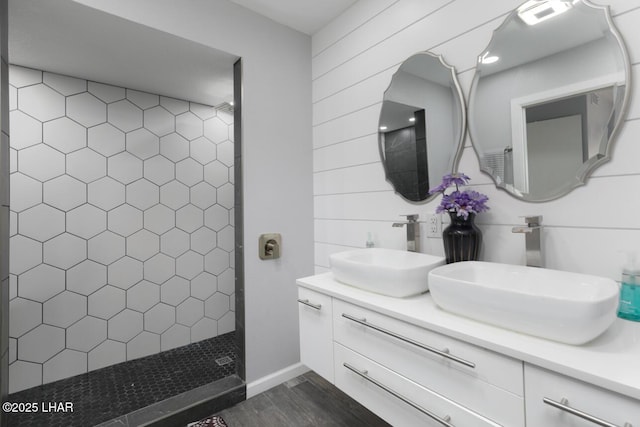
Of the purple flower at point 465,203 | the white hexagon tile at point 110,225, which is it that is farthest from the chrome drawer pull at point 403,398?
the white hexagon tile at point 110,225

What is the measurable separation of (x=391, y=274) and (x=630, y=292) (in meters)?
0.71

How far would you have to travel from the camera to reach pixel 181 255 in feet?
8.11

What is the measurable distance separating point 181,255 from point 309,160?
4.45ft

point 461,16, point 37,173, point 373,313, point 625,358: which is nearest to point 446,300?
point 373,313

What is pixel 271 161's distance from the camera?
1.99 meters

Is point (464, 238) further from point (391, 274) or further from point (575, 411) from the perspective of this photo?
point (575, 411)

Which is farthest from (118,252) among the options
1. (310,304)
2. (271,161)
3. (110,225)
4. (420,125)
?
(420,125)

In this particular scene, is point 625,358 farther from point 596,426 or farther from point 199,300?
point 199,300

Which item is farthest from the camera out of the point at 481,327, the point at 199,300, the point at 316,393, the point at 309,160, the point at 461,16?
the point at 199,300

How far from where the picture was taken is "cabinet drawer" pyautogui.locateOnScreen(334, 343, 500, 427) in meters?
0.86

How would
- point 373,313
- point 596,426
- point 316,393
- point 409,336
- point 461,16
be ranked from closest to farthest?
point 596,426 → point 409,336 → point 373,313 → point 461,16 → point 316,393

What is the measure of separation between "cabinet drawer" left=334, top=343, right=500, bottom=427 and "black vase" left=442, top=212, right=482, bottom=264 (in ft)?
1.79

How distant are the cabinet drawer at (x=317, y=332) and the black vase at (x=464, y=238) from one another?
0.59 meters

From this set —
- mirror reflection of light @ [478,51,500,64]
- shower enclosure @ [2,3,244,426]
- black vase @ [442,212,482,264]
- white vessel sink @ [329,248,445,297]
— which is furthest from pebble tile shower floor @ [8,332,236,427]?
mirror reflection of light @ [478,51,500,64]
